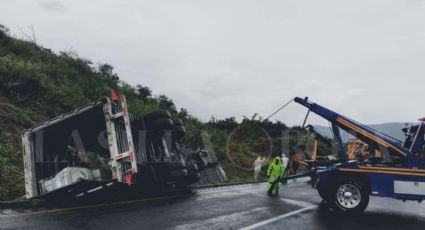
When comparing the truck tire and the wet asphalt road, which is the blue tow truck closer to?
the truck tire

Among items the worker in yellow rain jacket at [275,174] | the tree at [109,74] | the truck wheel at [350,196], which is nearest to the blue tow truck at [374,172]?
the truck wheel at [350,196]

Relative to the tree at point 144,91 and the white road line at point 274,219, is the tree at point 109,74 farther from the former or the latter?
the white road line at point 274,219

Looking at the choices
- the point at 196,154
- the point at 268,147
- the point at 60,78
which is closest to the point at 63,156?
the point at 196,154

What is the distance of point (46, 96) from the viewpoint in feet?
60.4

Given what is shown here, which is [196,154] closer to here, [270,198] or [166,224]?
[270,198]

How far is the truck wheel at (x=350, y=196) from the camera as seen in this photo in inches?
400

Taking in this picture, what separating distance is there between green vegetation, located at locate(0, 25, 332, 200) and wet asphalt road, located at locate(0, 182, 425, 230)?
3597 millimetres

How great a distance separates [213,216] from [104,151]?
4319 mm

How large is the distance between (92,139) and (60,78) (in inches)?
471

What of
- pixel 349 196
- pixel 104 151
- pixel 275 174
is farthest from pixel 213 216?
pixel 275 174

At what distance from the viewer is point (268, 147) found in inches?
1414

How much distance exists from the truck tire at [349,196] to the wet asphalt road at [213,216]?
255 mm

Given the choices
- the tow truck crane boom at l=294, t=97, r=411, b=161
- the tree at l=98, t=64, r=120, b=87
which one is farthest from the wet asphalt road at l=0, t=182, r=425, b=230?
the tree at l=98, t=64, r=120, b=87

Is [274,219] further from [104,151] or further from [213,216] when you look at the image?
[104,151]
